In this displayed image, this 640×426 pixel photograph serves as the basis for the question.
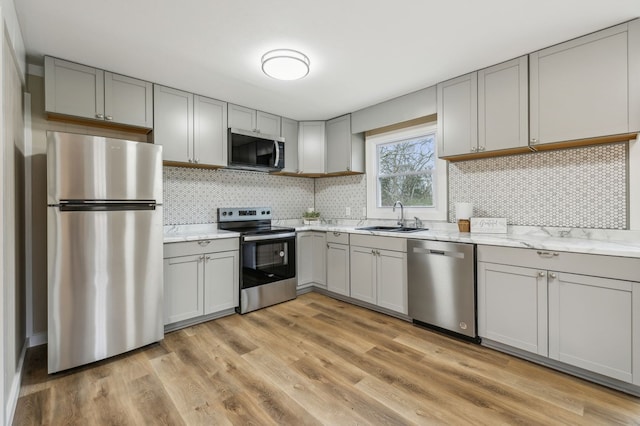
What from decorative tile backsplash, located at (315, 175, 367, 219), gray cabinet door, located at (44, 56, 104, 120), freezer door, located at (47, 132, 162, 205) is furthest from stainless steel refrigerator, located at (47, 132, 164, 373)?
decorative tile backsplash, located at (315, 175, 367, 219)

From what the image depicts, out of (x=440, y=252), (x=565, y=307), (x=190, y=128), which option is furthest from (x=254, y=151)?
(x=565, y=307)

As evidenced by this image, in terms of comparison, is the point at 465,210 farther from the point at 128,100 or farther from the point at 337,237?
the point at 128,100

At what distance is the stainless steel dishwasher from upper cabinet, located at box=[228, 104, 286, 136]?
2.25 meters

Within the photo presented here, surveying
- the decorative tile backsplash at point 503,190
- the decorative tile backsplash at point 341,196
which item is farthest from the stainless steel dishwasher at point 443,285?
the decorative tile backsplash at point 341,196

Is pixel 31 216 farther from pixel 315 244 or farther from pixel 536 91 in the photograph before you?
pixel 536 91

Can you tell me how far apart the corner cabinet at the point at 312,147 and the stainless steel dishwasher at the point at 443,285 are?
184 centimetres

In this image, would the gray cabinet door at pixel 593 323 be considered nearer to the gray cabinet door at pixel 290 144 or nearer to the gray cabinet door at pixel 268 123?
the gray cabinet door at pixel 290 144

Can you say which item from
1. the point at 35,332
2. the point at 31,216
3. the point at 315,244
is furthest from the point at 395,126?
the point at 35,332

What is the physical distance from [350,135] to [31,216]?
10.9 ft

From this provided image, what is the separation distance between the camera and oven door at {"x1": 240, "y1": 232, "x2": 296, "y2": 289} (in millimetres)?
3225

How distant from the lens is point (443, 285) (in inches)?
103

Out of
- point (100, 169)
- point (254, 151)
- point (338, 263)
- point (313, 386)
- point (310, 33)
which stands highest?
point (310, 33)

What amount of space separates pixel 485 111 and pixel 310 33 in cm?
166

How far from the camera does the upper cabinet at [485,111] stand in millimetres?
2459
